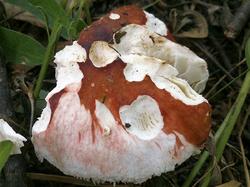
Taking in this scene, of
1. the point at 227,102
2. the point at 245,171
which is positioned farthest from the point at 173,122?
the point at 227,102

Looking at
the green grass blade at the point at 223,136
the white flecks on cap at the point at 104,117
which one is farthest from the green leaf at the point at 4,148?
the green grass blade at the point at 223,136

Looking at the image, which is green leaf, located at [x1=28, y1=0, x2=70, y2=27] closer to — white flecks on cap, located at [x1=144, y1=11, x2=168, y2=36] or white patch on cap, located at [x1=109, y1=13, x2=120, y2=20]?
white patch on cap, located at [x1=109, y1=13, x2=120, y2=20]

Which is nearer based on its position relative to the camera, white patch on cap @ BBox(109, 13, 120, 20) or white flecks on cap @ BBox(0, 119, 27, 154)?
white flecks on cap @ BBox(0, 119, 27, 154)

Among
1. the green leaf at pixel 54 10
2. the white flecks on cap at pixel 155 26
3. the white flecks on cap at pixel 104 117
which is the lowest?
the white flecks on cap at pixel 104 117

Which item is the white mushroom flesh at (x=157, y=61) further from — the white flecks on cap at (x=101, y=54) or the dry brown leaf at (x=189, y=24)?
the dry brown leaf at (x=189, y=24)

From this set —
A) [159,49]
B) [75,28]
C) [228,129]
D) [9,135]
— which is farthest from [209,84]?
[9,135]

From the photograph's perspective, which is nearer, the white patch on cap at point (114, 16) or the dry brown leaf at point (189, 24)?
the white patch on cap at point (114, 16)

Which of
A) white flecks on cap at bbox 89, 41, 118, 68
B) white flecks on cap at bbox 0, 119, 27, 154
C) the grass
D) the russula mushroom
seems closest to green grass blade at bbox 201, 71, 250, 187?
the grass

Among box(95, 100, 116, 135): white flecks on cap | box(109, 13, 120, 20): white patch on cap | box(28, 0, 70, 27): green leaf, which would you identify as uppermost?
box(109, 13, 120, 20): white patch on cap
